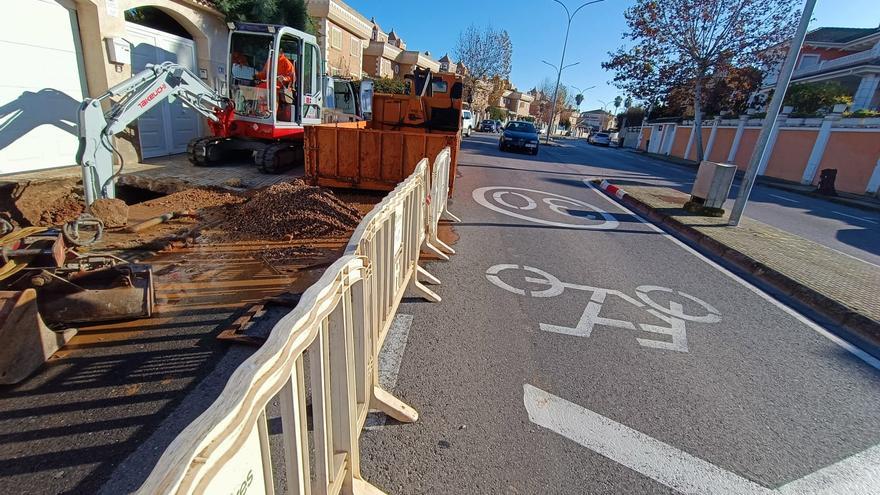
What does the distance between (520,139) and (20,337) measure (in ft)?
68.5

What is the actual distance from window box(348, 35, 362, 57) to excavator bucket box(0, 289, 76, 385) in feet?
99.6

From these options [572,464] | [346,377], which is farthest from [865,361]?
[346,377]

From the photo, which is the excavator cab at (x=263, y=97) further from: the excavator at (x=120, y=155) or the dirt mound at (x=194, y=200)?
the dirt mound at (x=194, y=200)

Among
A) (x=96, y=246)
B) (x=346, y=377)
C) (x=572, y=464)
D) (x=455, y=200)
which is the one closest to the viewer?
(x=346, y=377)

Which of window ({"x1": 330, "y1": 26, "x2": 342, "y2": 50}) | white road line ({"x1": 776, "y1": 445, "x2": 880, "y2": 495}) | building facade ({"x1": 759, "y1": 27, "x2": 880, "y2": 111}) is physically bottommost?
white road line ({"x1": 776, "y1": 445, "x2": 880, "y2": 495})

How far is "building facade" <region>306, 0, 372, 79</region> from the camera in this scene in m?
24.3

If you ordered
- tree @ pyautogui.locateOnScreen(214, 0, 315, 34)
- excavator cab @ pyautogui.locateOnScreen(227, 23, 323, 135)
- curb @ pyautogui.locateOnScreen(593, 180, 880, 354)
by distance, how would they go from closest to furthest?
curb @ pyautogui.locateOnScreen(593, 180, 880, 354), excavator cab @ pyautogui.locateOnScreen(227, 23, 323, 135), tree @ pyautogui.locateOnScreen(214, 0, 315, 34)

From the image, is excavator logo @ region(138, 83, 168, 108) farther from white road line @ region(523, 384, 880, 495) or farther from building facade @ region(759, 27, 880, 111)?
building facade @ region(759, 27, 880, 111)

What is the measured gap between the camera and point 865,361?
3.75 metres

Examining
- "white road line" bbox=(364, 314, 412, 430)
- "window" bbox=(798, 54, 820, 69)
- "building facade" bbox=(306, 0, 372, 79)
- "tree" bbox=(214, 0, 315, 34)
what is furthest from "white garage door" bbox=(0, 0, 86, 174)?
"window" bbox=(798, 54, 820, 69)

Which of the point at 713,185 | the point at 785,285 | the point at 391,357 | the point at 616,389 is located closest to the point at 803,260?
the point at 785,285

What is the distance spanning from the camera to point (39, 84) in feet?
24.5

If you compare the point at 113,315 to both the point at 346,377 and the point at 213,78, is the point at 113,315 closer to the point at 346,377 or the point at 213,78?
the point at 346,377

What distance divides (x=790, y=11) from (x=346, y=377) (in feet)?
105
